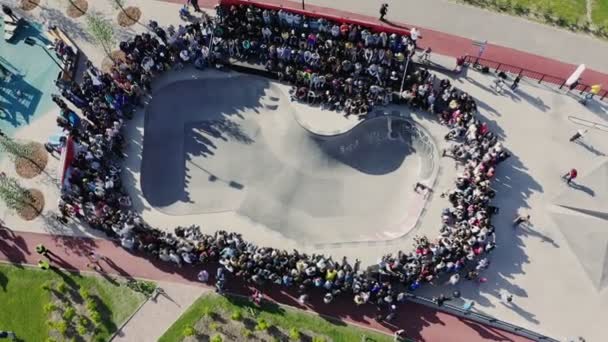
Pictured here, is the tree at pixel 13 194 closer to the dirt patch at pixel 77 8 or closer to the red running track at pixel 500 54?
the dirt patch at pixel 77 8

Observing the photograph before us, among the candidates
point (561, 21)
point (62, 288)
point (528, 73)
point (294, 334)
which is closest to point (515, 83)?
point (528, 73)

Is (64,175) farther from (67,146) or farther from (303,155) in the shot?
(303,155)

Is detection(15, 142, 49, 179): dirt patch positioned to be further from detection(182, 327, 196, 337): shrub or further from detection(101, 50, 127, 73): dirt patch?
detection(182, 327, 196, 337): shrub

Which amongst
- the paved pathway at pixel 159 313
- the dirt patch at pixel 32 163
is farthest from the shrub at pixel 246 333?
the dirt patch at pixel 32 163

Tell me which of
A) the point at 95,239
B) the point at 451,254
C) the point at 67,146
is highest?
the point at 67,146

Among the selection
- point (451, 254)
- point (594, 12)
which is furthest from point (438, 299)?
point (594, 12)

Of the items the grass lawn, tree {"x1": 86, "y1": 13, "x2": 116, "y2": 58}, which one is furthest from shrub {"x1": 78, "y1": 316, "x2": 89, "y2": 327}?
tree {"x1": 86, "y1": 13, "x2": 116, "y2": 58}
